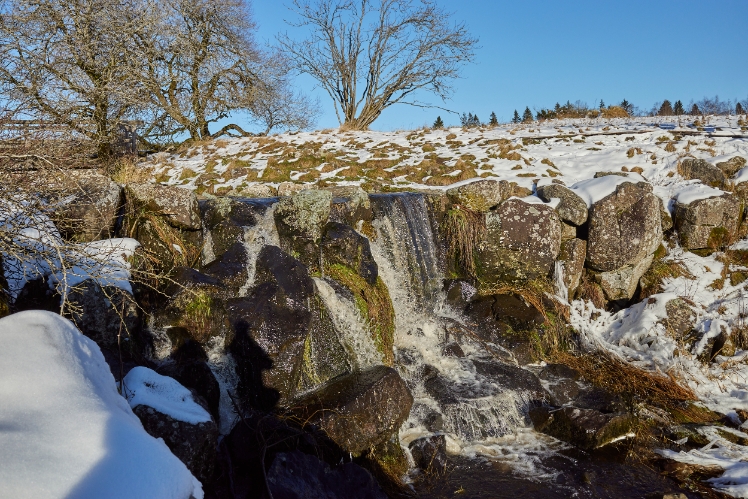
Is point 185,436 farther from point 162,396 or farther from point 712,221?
point 712,221

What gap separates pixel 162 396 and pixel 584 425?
4371mm

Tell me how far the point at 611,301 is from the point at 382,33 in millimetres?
16049

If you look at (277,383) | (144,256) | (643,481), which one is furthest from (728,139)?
(144,256)

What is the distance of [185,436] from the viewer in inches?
144

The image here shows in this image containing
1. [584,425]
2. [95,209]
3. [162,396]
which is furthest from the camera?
[95,209]

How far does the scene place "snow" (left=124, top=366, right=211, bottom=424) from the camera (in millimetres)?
3701

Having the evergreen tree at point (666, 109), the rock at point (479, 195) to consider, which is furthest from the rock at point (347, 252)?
the evergreen tree at point (666, 109)

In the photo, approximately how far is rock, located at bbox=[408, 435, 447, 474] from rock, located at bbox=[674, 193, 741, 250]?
6.17 meters

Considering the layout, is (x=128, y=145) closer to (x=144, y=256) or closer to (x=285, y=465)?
(x=144, y=256)

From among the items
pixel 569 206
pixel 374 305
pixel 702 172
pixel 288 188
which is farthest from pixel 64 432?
pixel 702 172

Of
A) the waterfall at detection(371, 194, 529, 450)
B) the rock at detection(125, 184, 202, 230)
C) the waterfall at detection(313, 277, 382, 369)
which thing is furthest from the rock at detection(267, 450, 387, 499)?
the rock at detection(125, 184, 202, 230)

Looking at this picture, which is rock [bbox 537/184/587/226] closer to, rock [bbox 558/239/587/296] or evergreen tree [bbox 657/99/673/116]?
rock [bbox 558/239/587/296]

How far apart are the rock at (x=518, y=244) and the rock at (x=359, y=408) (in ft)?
11.4

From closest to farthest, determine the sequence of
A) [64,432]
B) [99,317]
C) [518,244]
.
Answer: [64,432] < [99,317] < [518,244]
